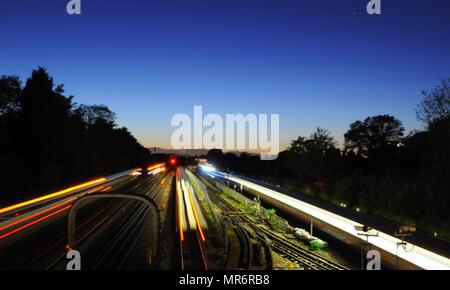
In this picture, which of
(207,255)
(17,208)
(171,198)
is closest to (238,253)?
(207,255)

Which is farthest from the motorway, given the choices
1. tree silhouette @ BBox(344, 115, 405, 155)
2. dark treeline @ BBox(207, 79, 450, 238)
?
tree silhouette @ BBox(344, 115, 405, 155)

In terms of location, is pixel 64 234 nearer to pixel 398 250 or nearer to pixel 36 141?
pixel 398 250

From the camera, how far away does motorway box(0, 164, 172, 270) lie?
641 inches

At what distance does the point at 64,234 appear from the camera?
21.1 metres

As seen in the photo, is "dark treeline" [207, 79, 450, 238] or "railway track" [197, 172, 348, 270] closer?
"railway track" [197, 172, 348, 270]

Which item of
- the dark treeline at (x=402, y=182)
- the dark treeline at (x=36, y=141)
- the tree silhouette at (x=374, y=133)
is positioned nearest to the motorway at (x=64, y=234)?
the dark treeline at (x=36, y=141)

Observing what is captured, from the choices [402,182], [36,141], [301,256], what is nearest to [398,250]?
[301,256]

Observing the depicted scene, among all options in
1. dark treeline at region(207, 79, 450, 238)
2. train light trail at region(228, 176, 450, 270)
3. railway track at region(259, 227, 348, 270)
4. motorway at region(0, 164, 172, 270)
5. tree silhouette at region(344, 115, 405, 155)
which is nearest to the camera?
train light trail at region(228, 176, 450, 270)

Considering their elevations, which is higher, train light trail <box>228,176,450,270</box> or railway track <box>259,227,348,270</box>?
train light trail <box>228,176,450,270</box>

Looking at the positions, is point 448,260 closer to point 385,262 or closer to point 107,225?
point 385,262

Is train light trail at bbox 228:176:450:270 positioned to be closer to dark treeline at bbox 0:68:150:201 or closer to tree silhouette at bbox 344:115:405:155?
dark treeline at bbox 0:68:150:201

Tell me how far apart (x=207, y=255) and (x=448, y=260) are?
1069 cm

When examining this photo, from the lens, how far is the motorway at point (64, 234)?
1629 centimetres

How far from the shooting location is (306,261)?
16609 mm
